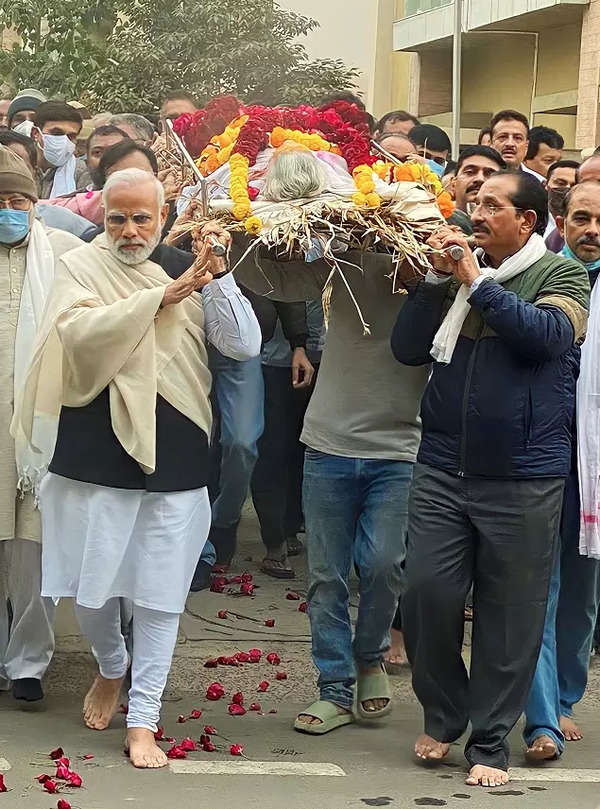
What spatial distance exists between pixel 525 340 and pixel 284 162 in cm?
103

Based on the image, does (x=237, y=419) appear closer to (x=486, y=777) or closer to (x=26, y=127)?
(x=26, y=127)

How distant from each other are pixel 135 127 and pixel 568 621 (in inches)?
168

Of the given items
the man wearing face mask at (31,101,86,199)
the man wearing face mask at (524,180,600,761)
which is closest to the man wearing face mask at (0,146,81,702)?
the man wearing face mask at (524,180,600,761)

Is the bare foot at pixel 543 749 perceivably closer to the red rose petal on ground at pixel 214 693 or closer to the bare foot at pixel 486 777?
the bare foot at pixel 486 777

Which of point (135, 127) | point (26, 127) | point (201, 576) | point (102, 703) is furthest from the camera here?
point (26, 127)

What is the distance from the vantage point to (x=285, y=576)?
8.78 metres

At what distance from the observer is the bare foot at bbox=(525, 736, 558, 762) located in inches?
233


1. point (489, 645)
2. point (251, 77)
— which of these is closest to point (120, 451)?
point (489, 645)

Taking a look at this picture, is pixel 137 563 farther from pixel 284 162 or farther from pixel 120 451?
pixel 284 162

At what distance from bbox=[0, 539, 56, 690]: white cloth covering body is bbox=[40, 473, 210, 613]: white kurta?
591 mm

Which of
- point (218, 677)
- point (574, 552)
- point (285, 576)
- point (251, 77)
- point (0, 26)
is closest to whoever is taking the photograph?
point (574, 552)

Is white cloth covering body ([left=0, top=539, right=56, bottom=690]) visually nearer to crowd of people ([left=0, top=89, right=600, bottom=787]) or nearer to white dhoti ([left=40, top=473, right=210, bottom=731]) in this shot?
crowd of people ([left=0, top=89, right=600, bottom=787])

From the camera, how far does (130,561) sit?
5953 millimetres

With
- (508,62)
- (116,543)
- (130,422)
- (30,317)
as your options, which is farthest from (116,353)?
(508,62)
